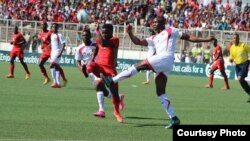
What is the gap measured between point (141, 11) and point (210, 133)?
42.8m

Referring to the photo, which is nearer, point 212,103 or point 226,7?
point 212,103

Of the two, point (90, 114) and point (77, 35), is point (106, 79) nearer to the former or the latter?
point (90, 114)

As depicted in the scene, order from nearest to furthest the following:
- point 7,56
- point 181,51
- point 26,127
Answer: point 26,127
point 181,51
point 7,56

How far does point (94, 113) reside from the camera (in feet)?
53.2

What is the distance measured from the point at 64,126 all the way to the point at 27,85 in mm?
12239

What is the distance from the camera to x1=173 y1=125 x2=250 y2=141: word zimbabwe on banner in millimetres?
9367

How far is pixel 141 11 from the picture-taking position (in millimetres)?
52000

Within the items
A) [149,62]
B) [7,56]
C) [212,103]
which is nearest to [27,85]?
[212,103]

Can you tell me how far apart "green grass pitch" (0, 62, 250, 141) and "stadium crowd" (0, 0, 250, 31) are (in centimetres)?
2425

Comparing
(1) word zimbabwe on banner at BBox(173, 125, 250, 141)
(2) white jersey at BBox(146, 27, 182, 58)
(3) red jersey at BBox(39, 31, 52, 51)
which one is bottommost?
(3) red jersey at BBox(39, 31, 52, 51)

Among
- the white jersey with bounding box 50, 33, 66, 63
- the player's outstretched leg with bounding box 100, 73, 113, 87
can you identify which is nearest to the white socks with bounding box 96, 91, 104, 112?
the player's outstretched leg with bounding box 100, 73, 113, 87

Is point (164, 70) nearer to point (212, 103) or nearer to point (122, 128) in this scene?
point (122, 128)

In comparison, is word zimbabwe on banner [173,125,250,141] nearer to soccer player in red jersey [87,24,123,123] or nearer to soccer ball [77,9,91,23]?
soccer player in red jersey [87,24,123,123]

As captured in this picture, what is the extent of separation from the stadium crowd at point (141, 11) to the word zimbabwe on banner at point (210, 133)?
37752 mm
